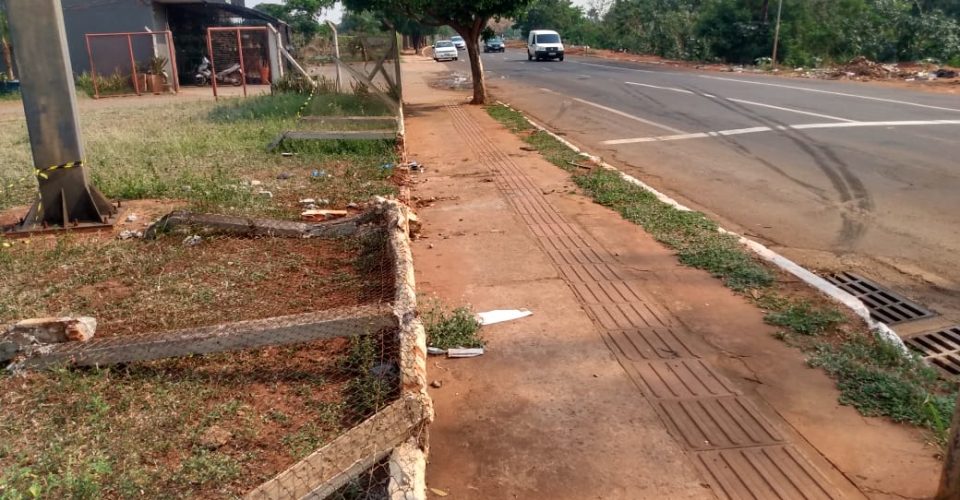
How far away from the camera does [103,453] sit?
3.27 metres

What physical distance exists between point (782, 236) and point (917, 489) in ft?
14.2

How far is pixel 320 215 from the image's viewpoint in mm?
7688

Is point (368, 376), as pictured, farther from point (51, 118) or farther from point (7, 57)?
point (7, 57)

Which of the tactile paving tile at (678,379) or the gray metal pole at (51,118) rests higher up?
the gray metal pole at (51,118)

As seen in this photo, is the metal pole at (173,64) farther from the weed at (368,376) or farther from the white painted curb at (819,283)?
the weed at (368,376)

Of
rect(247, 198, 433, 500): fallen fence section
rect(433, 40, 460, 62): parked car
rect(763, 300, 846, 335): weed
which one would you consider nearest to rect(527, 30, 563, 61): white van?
rect(433, 40, 460, 62): parked car

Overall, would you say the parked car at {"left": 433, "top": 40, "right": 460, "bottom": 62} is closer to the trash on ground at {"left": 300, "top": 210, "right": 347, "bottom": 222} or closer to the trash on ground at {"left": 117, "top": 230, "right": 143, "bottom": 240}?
the trash on ground at {"left": 300, "top": 210, "right": 347, "bottom": 222}

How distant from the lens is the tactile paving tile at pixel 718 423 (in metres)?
3.57

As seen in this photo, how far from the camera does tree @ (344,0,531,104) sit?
1752cm

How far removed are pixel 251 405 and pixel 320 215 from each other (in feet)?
13.6

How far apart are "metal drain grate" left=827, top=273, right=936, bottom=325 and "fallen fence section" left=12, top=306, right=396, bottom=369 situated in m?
3.67

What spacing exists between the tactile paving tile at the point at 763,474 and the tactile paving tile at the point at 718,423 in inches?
2.9

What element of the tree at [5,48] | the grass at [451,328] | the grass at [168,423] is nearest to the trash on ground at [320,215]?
the grass at [451,328]

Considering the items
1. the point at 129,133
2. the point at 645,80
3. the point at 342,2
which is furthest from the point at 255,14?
the point at 129,133
